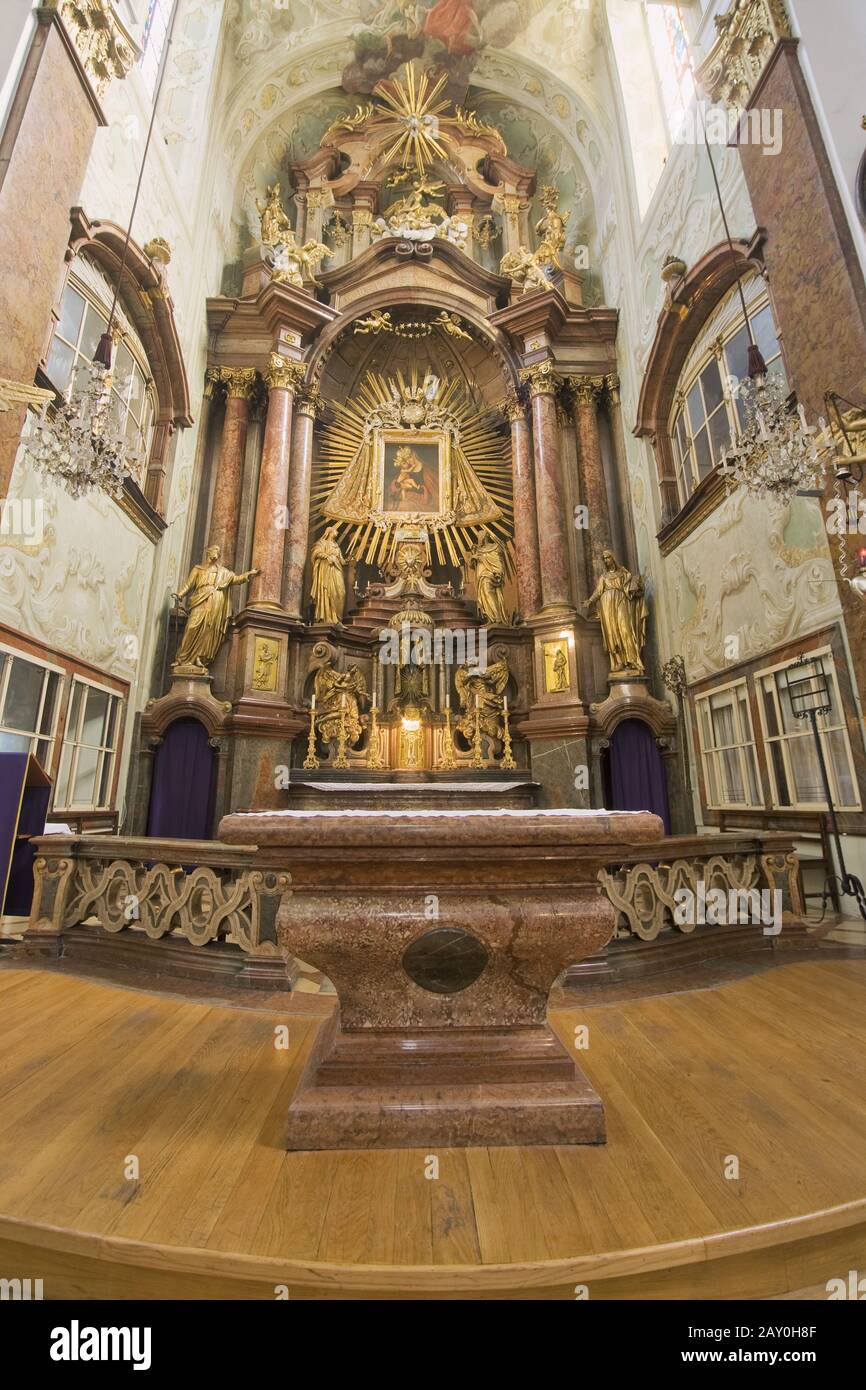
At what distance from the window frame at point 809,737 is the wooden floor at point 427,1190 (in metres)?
3.17

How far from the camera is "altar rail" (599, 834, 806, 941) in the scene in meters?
3.87

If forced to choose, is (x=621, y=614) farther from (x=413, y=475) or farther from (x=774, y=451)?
(x=413, y=475)

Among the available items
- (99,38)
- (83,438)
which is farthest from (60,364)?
(99,38)

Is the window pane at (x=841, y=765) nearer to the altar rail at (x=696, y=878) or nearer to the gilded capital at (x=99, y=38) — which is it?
the altar rail at (x=696, y=878)

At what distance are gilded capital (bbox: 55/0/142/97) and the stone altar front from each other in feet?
25.5

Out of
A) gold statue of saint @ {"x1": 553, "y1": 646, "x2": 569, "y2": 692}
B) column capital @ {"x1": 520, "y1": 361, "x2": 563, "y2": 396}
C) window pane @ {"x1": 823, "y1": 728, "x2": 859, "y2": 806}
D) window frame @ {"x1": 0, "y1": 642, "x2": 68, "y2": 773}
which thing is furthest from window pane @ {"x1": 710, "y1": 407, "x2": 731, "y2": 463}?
window frame @ {"x1": 0, "y1": 642, "x2": 68, "y2": 773}

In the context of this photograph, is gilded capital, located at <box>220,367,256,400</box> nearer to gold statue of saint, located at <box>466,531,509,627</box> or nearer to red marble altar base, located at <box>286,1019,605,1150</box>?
gold statue of saint, located at <box>466,531,509,627</box>

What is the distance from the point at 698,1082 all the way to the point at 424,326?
38.5ft

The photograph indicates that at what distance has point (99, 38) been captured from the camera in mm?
5996

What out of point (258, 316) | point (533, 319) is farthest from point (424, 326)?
point (258, 316)

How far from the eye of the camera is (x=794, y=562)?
18.6 feet

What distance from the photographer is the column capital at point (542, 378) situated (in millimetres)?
10016

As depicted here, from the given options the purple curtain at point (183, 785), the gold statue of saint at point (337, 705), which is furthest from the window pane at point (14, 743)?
the gold statue of saint at point (337, 705)
